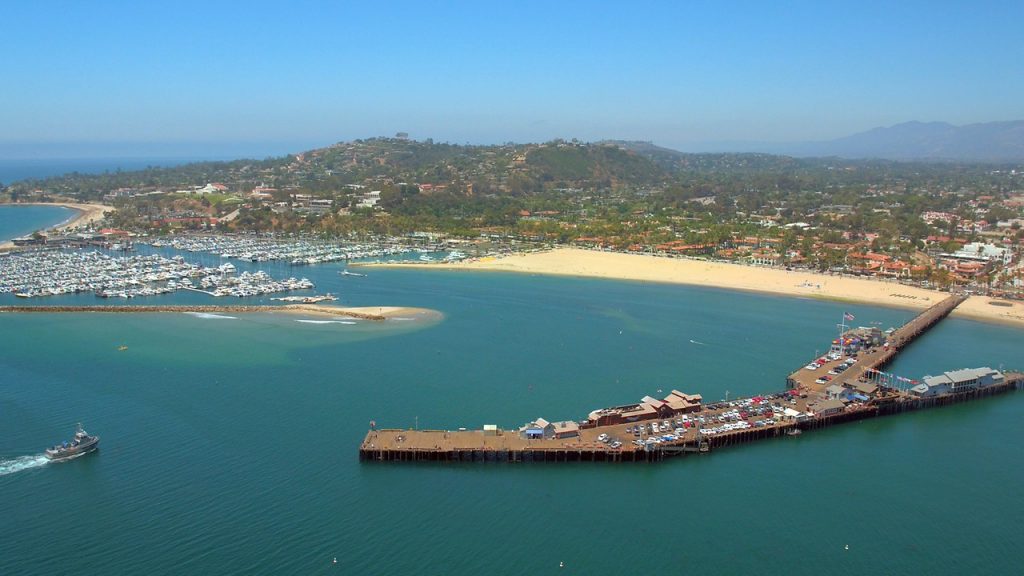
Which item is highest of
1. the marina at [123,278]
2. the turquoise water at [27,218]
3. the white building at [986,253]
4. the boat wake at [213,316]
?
the turquoise water at [27,218]

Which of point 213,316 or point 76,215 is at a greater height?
point 76,215

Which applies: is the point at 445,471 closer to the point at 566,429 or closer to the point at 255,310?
the point at 566,429

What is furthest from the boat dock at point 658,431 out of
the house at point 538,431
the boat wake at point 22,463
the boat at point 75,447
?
the boat wake at point 22,463

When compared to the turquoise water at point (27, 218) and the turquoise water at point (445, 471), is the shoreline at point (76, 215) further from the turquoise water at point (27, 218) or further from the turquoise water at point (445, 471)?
the turquoise water at point (445, 471)

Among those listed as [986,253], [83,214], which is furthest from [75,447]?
[83,214]

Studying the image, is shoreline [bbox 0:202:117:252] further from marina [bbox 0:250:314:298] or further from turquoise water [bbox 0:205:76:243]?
marina [bbox 0:250:314:298]

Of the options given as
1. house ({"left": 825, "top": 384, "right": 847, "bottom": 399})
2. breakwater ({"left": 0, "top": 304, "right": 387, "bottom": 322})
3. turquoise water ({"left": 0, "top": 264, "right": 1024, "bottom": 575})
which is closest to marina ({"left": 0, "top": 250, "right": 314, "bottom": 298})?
breakwater ({"left": 0, "top": 304, "right": 387, "bottom": 322})
